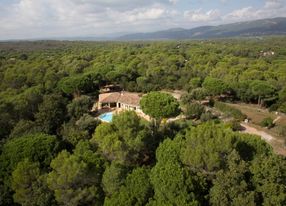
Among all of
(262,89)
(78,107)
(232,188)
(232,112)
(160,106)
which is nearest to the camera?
(232,188)

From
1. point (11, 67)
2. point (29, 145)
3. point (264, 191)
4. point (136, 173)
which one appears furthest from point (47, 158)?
point (11, 67)

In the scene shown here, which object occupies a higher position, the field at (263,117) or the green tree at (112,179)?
the green tree at (112,179)

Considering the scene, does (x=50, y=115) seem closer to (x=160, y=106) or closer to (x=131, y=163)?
(x=160, y=106)

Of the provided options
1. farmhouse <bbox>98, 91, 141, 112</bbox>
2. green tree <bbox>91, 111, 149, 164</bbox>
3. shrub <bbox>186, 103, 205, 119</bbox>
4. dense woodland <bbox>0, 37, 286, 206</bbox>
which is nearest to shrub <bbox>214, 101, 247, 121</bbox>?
dense woodland <bbox>0, 37, 286, 206</bbox>

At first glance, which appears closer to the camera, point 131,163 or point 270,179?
point 270,179

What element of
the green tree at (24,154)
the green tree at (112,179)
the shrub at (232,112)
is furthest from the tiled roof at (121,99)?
the green tree at (112,179)

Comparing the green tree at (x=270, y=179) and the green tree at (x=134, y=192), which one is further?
the green tree at (x=134, y=192)

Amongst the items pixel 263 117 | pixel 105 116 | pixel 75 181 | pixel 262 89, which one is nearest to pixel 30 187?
pixel 75 181

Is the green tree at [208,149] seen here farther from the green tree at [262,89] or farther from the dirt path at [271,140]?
the green tree at [262,89]

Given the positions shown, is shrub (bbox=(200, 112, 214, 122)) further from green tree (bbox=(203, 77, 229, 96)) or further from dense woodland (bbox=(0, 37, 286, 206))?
green tree (bbox=(203, 77, 229, 96))

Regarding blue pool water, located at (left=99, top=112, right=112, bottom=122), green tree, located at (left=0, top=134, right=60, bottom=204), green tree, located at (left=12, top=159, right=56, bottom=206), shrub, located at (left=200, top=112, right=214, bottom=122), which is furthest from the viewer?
blue pool water, located at (left=99, top=112, right=112, bottom=122)

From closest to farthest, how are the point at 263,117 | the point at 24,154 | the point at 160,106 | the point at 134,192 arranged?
the point at 134,192, the point at 24,154, the point at 160,106, the point at 263,117
